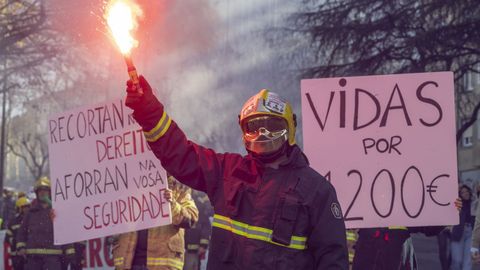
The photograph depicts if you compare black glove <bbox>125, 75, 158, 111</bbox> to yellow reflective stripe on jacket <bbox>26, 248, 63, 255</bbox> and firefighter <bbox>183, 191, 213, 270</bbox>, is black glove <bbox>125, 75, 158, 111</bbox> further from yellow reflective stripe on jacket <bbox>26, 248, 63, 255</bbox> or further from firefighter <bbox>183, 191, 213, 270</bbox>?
firefighter <bbox>183, 191, 213, 270</bbox>

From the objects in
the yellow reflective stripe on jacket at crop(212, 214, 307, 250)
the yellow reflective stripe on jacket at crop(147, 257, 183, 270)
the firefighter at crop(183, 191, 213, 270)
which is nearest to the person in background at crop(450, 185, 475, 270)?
the firefighter at crop(183, 191, 213, 270)

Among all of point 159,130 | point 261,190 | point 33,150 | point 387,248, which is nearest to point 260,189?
point 261,190

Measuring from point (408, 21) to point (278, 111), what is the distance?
611 inches

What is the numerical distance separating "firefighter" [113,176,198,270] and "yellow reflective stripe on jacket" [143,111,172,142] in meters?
2.63

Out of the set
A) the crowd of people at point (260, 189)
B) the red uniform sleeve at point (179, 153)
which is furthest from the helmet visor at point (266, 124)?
the red uniform sleeve at point (179, 153)

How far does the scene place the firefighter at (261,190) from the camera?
3.61m

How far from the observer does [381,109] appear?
18.8 ft

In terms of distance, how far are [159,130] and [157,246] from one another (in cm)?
286

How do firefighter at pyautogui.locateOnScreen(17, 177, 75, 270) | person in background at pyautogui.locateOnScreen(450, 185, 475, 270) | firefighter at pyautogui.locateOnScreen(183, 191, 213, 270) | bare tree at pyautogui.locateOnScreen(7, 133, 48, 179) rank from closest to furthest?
firefighter at pyautogui.locateOnScreen(17, 177, 75, 270), firefighter at pyautogui.locateOnScreen(183, 191, 213, 270), person in background at pyautogui.locateOnScreen(450, 185, 475, 270), bare tree at pyautogui.locateOnScreen(7, 133, 48, 179)

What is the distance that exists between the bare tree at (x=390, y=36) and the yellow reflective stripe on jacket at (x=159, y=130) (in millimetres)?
14517

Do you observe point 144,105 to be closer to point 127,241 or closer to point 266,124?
point 266,124

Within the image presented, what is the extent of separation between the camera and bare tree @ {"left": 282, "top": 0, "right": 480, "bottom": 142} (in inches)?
706

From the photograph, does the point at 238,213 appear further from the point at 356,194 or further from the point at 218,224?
the point at 356,194

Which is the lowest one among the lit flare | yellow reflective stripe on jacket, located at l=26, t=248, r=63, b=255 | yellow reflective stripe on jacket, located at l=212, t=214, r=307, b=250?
yellow reflective stripe on jacket, located at l=26, t=248, r=63, b=255
